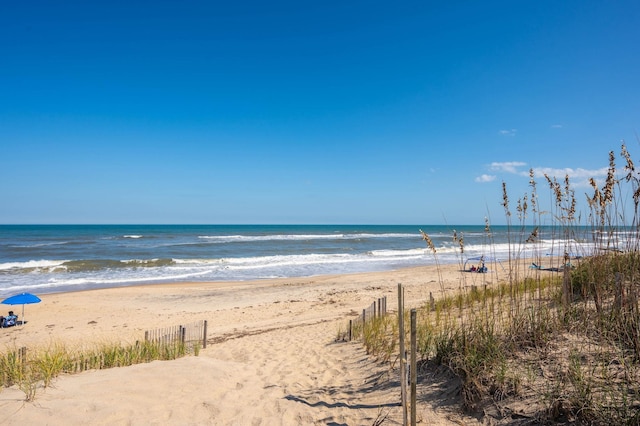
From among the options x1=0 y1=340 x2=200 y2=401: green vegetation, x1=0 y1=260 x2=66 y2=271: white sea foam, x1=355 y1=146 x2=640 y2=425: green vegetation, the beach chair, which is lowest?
the beach chair

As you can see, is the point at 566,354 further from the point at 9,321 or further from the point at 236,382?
the point at 9,321

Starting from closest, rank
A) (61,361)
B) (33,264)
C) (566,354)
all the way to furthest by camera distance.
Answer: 1. (566,354)
2. (61,361)
3. (33,264)

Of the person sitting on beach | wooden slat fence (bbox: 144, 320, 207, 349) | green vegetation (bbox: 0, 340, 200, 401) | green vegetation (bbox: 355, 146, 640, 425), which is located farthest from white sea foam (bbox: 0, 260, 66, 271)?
green vegetation (bbox: 355, 146, 640, 425)

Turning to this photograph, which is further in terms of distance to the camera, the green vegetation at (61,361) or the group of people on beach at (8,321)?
the group of people on beach at (8,321)

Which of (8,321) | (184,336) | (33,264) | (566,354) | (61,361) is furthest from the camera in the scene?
(33,264)

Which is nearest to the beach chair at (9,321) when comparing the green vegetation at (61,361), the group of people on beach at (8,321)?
the group of people on beach at (8,321)

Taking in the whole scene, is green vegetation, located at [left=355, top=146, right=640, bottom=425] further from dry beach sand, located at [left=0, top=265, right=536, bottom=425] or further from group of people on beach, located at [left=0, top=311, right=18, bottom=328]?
group of people on beach, located at [left=0, top=311, right=18, bottom=328]

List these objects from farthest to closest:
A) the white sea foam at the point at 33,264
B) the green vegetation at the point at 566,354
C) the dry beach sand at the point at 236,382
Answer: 1. the white sea foam at the point at 33,264
2. the dry beach sand at the point at 236,382
3. the green vegetation at the point at 566,354

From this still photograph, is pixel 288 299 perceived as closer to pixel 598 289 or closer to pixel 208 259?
pixel 598 289

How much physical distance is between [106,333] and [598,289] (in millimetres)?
14035

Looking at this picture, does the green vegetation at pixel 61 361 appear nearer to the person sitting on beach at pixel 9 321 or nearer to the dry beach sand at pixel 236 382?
the dry beach sand at pixel 236 382

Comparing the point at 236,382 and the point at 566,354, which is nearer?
the point at 566,354

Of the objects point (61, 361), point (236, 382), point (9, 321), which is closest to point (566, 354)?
point (236, 382)

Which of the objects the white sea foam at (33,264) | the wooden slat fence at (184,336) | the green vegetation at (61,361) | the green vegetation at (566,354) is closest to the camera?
the green vegetation at (566,354)
